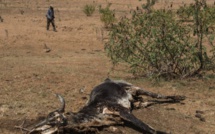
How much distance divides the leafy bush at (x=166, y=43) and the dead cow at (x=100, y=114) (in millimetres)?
2387

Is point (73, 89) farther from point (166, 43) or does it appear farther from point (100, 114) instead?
point (100, 114)

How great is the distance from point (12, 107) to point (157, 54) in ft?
13.2

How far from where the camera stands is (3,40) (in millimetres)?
17422

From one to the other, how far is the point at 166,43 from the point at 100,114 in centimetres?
443

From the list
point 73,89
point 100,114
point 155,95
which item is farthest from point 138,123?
point 73,89

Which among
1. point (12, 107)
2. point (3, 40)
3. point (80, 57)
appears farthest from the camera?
point (3, 40)

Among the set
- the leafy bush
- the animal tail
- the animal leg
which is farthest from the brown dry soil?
the leafy bush

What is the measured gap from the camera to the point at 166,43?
911 cm

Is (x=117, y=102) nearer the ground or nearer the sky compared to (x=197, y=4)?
nearer the ground

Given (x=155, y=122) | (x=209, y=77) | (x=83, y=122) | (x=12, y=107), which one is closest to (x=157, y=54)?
(x=209, y=77)

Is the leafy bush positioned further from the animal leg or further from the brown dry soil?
the animal leg

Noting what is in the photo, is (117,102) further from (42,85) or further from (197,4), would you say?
(197,4)

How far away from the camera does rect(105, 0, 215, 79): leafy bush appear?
8.84 metres

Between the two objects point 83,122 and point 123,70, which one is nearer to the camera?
point 83,122
